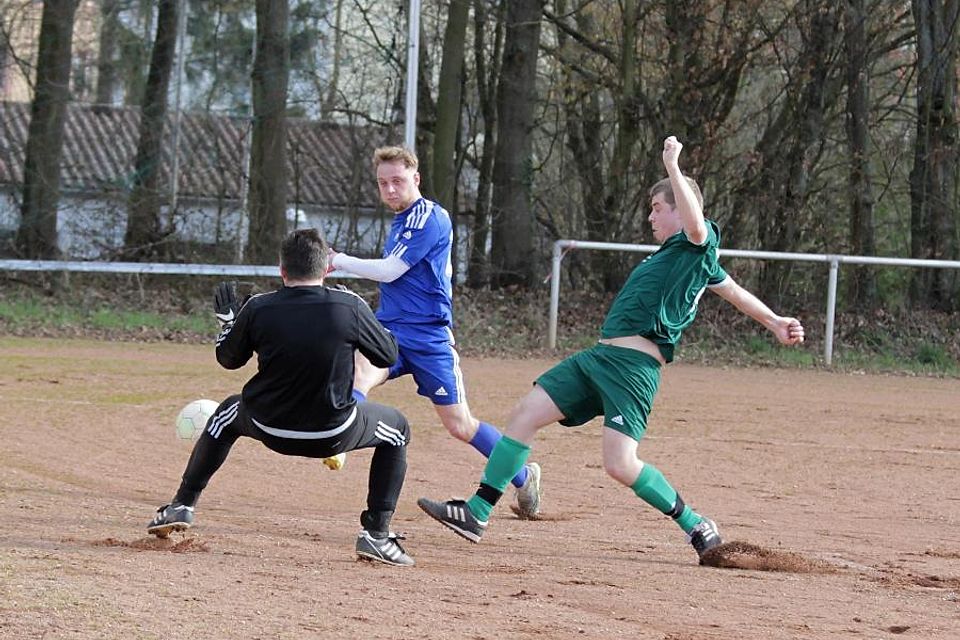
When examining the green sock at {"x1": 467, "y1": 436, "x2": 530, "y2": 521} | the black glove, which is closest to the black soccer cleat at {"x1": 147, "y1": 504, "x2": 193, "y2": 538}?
the black glove

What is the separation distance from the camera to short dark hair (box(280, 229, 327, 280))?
18.8 ft

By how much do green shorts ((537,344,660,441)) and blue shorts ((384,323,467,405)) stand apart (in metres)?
0.92

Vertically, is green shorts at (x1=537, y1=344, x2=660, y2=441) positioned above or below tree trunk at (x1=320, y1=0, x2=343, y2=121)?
below

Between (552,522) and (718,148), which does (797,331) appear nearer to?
(552,522)

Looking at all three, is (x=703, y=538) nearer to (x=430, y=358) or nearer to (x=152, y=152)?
(x=430, y=358)

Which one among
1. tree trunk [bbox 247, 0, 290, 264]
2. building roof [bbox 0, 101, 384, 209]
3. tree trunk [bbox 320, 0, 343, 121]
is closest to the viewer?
tree trunk [bbox 247, 0, 290, 264]

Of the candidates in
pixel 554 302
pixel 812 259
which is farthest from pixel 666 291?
pixel 812 259

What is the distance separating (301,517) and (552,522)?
4.52 feet

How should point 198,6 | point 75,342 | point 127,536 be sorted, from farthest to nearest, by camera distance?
point 198,6 < point 75,342 < point 127,536

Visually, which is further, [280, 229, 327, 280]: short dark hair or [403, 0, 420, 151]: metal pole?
[403, 0, 420, 151]: metal pole

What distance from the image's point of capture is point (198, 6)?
25.6 metres

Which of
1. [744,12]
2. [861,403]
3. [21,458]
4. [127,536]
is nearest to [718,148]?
[744,12]

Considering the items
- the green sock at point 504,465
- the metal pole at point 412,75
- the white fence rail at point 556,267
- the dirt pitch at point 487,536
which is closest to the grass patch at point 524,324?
the white fence rail at point 556,267

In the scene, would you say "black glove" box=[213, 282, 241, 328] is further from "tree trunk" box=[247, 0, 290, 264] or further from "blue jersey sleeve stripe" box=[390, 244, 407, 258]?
"tree trunk" box=[247, 0, 290, 264]
